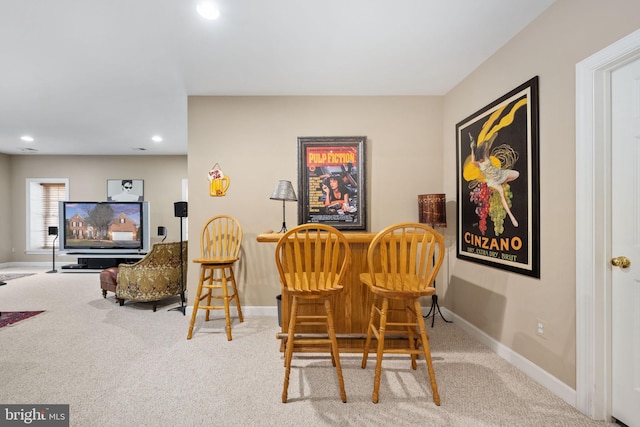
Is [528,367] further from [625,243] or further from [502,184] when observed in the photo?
[502,184]

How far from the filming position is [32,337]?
2756 millimetres

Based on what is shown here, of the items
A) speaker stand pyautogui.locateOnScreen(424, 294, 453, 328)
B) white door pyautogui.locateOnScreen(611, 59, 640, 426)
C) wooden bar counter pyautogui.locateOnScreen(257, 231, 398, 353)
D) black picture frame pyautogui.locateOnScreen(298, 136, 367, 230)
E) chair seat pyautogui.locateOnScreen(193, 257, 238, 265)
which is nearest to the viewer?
white door pyautogui.locateOnScreen(611, 59, 640, 426)

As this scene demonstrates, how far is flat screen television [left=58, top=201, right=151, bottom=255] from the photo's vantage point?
233 inches

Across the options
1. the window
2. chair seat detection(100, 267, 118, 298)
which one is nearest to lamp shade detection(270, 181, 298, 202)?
chair seat detection(100, 267, 118, 298)

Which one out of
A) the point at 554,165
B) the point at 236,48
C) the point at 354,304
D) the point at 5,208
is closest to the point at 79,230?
the point at 5,208

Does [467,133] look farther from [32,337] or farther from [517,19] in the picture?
[32,337]

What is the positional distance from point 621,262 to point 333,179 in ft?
7.90

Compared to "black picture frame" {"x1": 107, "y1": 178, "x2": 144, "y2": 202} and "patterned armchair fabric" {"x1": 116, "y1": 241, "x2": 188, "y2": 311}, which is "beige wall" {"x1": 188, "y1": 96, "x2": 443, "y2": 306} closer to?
"patterned armchair fabric" {"x1": 116, "y1": 241, "x2": 188, "y2": 311}

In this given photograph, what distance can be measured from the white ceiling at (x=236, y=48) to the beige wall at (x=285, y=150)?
174mm

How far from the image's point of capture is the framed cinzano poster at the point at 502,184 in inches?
81.1

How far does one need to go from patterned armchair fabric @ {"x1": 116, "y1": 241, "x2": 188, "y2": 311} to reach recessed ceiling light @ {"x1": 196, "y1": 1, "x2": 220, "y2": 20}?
2643 millimetres

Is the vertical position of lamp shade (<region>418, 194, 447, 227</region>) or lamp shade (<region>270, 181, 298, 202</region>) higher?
lamp shade (<region>270, 181, 298, 202</region>)

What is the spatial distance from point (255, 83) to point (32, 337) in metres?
3.33

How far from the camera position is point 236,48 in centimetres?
244
